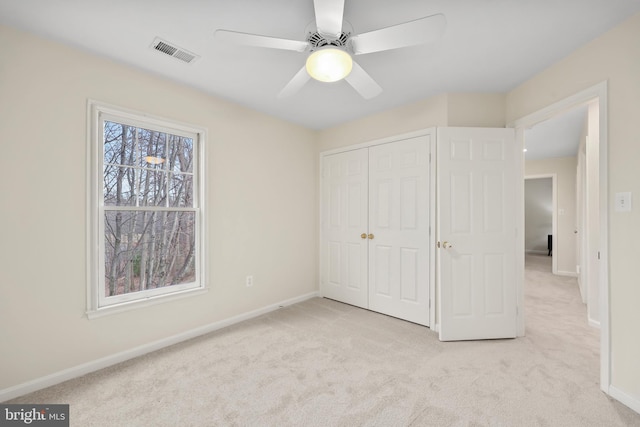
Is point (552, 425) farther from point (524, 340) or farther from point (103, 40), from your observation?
point (103, 40)

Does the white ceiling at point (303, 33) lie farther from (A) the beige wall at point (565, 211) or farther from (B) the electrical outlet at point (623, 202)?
(A) the beige wall at point (565, 211)

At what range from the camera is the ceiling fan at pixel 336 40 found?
1382 millimetres

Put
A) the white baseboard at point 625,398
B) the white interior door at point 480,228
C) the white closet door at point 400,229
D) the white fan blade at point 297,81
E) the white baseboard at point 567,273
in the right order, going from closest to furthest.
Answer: the white baseboard at point 625,398, the white fan blade at point 297,81, the white interior door at point 480,228, the white closet door at point 400,229, the white baseboard at point 567,273

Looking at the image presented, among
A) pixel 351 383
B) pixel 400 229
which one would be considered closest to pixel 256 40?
pixel 351 383

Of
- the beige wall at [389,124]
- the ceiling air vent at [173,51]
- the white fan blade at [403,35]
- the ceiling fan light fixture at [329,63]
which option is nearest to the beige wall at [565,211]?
the beige wall at [389,124]

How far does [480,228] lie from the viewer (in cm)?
273

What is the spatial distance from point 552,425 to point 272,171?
10.7 ft

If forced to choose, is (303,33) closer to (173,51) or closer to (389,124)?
(173,51)

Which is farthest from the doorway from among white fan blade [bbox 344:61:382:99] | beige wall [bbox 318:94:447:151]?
white fan blade [bbox 344:61:382:99]

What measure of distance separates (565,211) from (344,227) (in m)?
5.11

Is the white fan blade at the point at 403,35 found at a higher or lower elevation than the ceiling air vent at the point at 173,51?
lower

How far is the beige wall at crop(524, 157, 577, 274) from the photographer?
5.62 meters

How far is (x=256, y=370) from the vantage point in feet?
7.17

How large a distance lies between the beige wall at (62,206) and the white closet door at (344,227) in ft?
4.74
